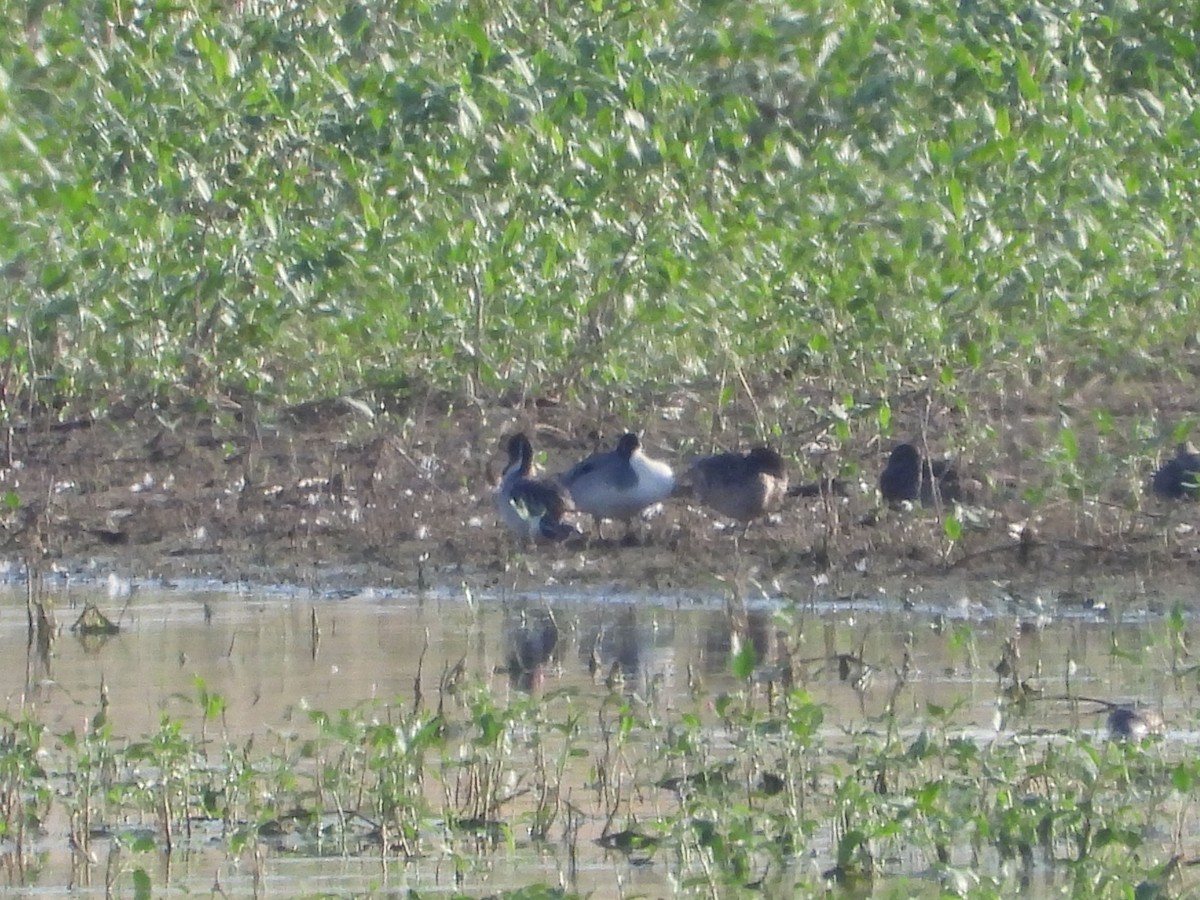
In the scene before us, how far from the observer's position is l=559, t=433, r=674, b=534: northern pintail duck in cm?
952

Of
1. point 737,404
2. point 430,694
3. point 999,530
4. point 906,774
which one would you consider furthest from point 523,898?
point 737,404

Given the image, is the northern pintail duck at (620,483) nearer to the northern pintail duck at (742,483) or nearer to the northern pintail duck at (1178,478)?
the northern pintail duck at (742,483)

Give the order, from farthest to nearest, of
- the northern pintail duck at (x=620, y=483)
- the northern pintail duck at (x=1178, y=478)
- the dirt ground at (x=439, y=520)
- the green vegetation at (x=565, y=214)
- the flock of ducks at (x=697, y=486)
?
1. the green vegetation at (x=565, y=214)
2. the northern pintail duck at (x=620, y=483)
3. the flock of ducks at (x=697, y=486)
4. the northern pintail duck at (x=1178, y=478)
5. the dirt ground at (x=439, y=520)

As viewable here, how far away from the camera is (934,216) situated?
11.2 meters

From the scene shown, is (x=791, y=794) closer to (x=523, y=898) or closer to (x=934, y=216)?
(x=523, y=898)

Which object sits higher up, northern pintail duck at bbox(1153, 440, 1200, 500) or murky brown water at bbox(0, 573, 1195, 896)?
northern pintail duck at bbox(1153, 440, 1200, 500)

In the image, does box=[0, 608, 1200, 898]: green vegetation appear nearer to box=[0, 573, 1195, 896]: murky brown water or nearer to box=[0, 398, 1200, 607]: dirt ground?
box=[0, 573, 1195, 896]: murky brown water

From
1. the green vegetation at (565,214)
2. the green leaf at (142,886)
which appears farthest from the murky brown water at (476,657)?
the green vegetation at (565,214)

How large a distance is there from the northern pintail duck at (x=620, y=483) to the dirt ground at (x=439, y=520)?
163 millimetres

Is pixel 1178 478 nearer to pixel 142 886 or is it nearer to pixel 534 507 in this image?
pixel 534 507

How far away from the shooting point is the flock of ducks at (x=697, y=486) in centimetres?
→ 934

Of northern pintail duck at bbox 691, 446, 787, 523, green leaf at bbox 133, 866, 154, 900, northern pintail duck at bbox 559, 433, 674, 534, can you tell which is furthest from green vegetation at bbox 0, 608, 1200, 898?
northern pintail duck at bbox 559, 433, 674, 534

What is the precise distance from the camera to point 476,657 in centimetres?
787

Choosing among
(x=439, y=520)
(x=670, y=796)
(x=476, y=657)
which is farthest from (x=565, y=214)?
(x=670, y=796)
